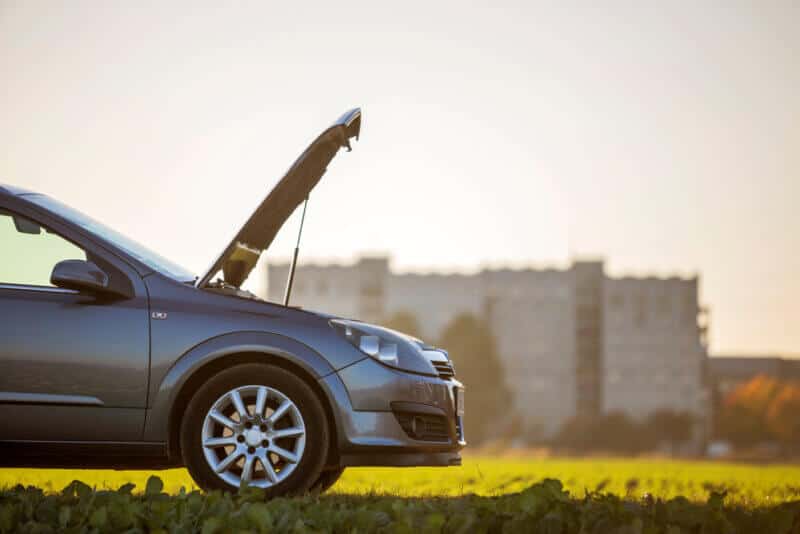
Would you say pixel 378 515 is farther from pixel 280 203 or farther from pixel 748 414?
pixel 748 414

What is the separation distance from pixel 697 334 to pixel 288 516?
105 meters

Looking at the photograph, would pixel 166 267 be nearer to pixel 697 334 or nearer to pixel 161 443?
pixel 161 443

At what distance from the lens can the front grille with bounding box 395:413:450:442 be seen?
22.9ft

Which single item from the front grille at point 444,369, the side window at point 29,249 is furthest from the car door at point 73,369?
the front grille at point 444,369

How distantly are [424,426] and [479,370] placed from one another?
300 feet

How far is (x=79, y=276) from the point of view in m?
6.72

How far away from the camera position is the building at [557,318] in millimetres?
105188

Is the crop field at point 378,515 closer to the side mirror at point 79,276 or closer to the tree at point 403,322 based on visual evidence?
the side mirror at point 79,276

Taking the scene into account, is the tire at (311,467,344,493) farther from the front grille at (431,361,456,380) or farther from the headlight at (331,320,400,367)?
the headlight at (331,320,400,367)

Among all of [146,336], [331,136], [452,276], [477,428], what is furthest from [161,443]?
[452,276]

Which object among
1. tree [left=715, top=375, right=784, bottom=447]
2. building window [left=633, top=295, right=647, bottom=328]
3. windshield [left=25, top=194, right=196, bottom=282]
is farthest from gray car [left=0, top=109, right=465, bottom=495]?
→ tree [left=715, top=375, right=784, bottom=447]

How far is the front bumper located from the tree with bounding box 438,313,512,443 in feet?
290

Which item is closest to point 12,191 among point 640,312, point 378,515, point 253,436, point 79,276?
point 79,276

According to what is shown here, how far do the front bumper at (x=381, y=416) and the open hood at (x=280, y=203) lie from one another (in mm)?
1060
